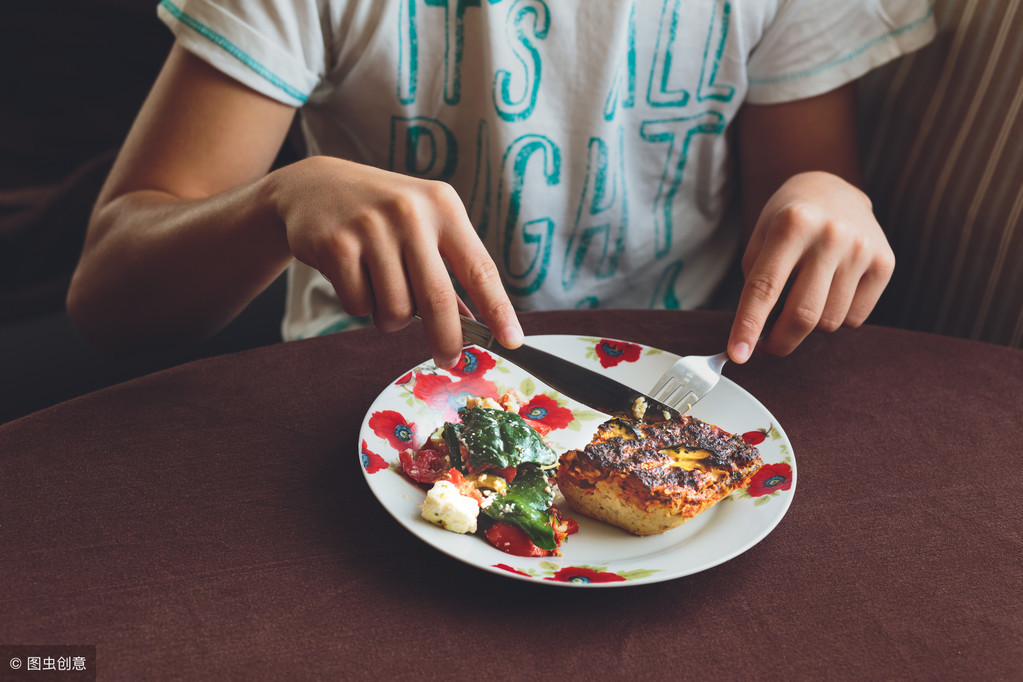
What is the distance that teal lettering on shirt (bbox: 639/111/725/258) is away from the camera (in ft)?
4.34

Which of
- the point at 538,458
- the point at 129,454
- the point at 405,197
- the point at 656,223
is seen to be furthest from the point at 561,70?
the point at 129,454

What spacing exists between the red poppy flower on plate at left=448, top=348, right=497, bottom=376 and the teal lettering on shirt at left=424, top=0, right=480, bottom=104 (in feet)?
1.68

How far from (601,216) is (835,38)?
0.48 meters

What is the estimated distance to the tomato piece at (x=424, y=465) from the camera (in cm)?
74

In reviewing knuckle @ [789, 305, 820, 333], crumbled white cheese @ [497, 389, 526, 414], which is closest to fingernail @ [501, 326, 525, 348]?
crumbled white cheese @ [497, 389, 526, 414]

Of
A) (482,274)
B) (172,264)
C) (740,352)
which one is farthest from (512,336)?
(172,264)

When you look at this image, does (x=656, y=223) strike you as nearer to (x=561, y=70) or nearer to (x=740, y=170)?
(x=740, y=170)

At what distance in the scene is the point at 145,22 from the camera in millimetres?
2344

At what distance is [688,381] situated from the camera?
87 cm

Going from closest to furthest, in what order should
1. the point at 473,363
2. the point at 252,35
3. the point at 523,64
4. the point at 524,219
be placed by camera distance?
the point at 473,363 → the point at 252,35 → the point at 523,64 → the point at 524,219

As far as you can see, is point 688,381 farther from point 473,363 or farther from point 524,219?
point 524,219

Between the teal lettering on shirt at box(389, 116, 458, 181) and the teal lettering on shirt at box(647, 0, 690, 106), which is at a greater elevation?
the teal lettering on shirt at box(647, 0, 690, 106)

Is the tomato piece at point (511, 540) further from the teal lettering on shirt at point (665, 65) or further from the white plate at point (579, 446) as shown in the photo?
the teal lettering on shirt at point (665, 65)

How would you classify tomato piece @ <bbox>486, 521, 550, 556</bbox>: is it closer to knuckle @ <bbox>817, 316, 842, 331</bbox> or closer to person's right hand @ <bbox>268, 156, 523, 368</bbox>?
person's right hand @ <bbox>268, 156, 523, 368</bbox>
